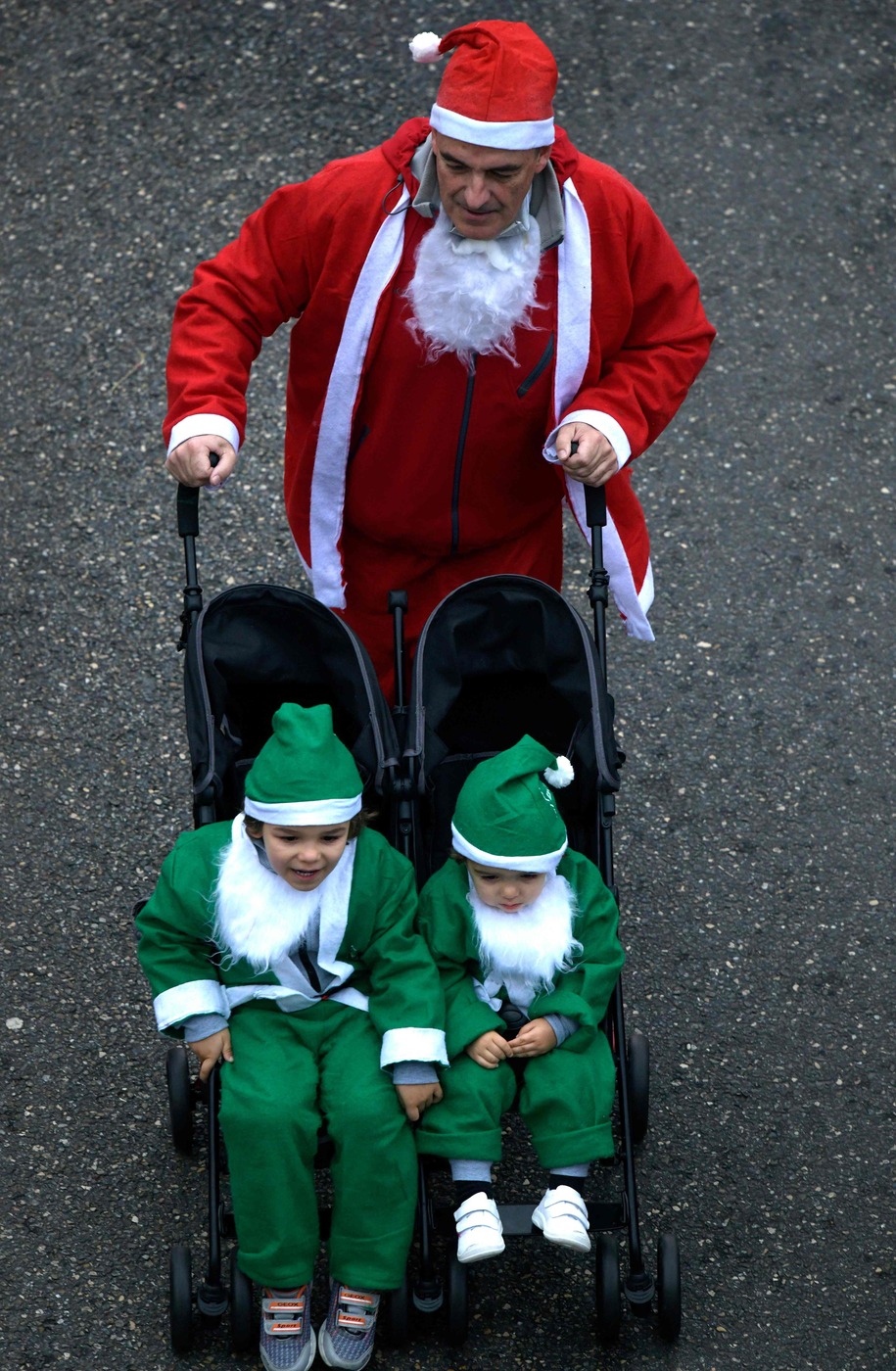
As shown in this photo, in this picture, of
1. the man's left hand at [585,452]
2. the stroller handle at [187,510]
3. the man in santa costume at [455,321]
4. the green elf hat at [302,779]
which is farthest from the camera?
the stroller handle at [187,510]

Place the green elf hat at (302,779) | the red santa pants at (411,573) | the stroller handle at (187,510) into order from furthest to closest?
the red santa pants at (411,573)
the stroller handle at (187,510)
the green elf hat at (302,779)

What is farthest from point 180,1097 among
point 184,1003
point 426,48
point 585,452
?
point 426,48

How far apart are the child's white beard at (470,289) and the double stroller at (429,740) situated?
0.48 meters

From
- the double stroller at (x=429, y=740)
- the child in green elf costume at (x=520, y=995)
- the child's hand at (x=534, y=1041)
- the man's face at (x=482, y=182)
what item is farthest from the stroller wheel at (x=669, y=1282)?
the man's face at (x=482, y=182)

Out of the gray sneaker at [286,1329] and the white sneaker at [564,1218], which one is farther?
the gray sneaker at [286,1329]

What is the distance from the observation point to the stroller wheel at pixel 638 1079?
370cm

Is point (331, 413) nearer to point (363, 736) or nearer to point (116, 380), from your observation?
point (363, 736)

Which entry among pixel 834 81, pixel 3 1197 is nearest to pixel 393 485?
pixel 3 1197

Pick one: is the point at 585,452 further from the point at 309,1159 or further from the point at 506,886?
the point at 309,1159

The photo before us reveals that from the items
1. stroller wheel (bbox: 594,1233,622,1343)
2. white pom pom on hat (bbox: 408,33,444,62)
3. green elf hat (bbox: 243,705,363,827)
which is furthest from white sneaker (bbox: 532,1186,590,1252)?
white pom pom on hat (bbox: 408,33,444,62)

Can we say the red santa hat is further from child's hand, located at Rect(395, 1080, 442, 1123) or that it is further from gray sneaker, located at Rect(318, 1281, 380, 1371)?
gray sneaker, located at Rect(318, 1281, 380, 1371)

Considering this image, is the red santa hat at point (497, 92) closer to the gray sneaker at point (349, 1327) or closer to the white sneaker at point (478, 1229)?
the white sneaker at point (478, 1229)

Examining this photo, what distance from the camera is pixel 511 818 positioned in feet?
10.2

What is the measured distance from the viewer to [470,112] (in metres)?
3.14
